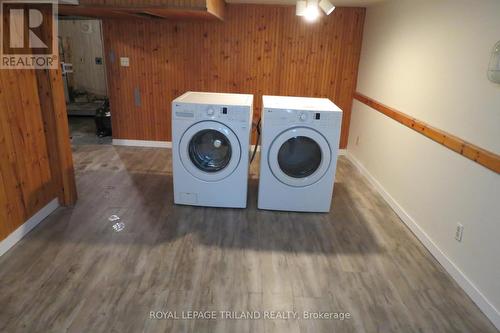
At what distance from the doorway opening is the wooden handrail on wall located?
4.89 metres

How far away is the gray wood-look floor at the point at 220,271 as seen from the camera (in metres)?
1.96

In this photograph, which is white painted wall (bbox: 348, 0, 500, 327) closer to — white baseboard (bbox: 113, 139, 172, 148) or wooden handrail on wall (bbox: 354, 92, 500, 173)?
wooden handrail on wall (bbox: 354, 92, 500, 173)

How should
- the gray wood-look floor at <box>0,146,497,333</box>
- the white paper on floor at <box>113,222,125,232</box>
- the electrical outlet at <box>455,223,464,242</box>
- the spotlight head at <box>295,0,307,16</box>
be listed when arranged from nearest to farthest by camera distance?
1. the gray wood-look floor at <box>0,146,497,333</box>
2. the electrical outlet at <box>455,223,464,242</box>
3. the white paper on floor at <box>113,222,125,232</box>
4. the spotlight head at <box>295,0,307,16</box>

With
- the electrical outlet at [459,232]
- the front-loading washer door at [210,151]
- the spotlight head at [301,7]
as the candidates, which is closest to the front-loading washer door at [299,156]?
the front-loading washer door at [210,151]

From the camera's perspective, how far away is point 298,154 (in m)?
3.18

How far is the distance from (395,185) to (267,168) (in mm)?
1311

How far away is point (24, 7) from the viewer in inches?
99.0

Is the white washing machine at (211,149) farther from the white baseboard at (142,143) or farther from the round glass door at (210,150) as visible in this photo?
the white baseboard at (142,143)

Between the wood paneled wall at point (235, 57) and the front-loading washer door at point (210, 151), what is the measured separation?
1790 mm

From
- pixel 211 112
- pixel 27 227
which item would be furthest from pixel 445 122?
pixel 27 227

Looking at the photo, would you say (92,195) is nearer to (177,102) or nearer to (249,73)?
(177,102)

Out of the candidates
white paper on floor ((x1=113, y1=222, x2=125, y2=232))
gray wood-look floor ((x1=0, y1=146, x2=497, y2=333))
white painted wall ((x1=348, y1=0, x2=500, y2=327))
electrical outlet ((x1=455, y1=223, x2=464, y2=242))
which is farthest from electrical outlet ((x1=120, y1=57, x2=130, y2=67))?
electrical outlet ((x1=455, y1=223, x2=464, y2=242))

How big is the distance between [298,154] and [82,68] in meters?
5.25

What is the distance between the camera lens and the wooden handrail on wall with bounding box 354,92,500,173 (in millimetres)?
2037
